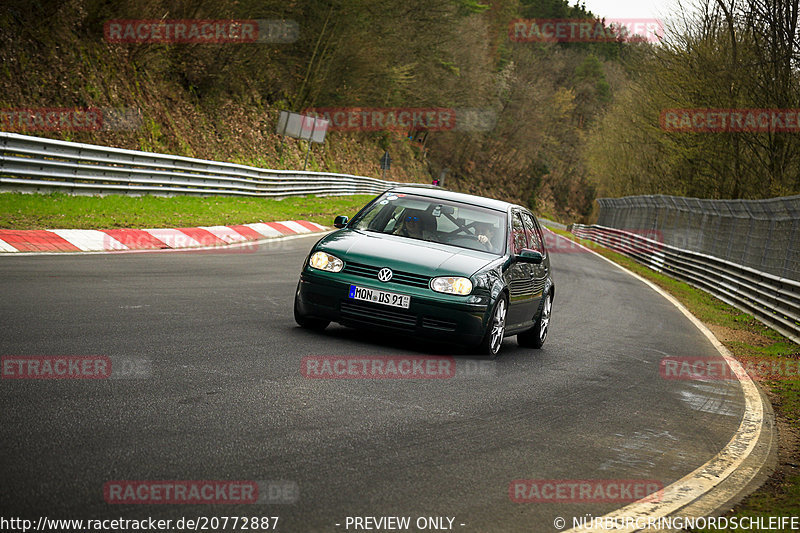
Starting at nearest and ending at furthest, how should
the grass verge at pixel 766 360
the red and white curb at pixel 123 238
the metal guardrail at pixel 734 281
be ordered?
the grass verge at pixel 766 360 → the red and white curb at pixel 123 238 → the metal guardrail at pixel 734 281

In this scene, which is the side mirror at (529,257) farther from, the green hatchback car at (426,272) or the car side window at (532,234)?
the car side window at (532,234)

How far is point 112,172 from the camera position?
20.0m

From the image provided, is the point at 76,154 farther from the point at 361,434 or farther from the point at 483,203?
the point at 361,434

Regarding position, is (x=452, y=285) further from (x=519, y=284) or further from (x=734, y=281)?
(x=734, y=281)

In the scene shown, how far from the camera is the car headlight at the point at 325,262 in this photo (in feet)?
28.2

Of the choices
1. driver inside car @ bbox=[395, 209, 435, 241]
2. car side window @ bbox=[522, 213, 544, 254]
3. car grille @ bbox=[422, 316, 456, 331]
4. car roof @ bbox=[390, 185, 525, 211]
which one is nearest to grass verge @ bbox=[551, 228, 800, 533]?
car grille @ bbox=[422, 316, 456, 331]

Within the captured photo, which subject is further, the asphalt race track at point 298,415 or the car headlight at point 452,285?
the car headlight at point 452,285

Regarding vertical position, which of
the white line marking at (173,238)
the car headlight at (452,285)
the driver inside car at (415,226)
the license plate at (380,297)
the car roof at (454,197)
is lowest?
the white line marking at (173,238)

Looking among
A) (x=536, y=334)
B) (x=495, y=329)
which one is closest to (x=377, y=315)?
(x=495, y=329)

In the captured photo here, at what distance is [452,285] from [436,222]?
1384mm

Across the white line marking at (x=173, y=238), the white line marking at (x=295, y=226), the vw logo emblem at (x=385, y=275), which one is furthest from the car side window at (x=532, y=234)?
the white line marking at (x=295, y=226)

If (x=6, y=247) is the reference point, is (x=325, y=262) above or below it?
above

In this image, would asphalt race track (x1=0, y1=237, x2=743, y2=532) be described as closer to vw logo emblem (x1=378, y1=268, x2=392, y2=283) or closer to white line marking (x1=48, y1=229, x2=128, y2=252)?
vw logo emblem (x1=378, y1=268, x2=392, y2=283)

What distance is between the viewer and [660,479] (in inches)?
216
